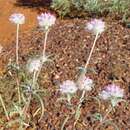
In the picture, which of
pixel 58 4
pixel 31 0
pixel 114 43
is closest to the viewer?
pixel 114 43

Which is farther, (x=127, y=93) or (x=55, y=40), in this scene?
(x=55, y=40)

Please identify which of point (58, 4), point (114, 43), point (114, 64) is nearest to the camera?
point (114, 64)

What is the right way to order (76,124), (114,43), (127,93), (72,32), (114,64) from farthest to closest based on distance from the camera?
(72,32) → (114,43) → (114,64) → (127,93) → (76,124)

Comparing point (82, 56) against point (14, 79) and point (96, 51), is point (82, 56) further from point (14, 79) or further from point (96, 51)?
point (14, 79)

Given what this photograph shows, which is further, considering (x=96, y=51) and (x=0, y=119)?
(x=96, y=51)

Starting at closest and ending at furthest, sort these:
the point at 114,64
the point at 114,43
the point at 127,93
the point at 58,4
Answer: the point at 127,93 < the point at 114,64 < the point at 114,43 < the point at 58,4

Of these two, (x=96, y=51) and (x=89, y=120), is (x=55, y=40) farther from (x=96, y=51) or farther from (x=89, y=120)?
(x=89, y=120)

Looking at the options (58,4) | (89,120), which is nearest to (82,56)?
(89,120)

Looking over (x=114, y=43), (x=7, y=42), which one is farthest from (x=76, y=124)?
(x=7, y=42)
